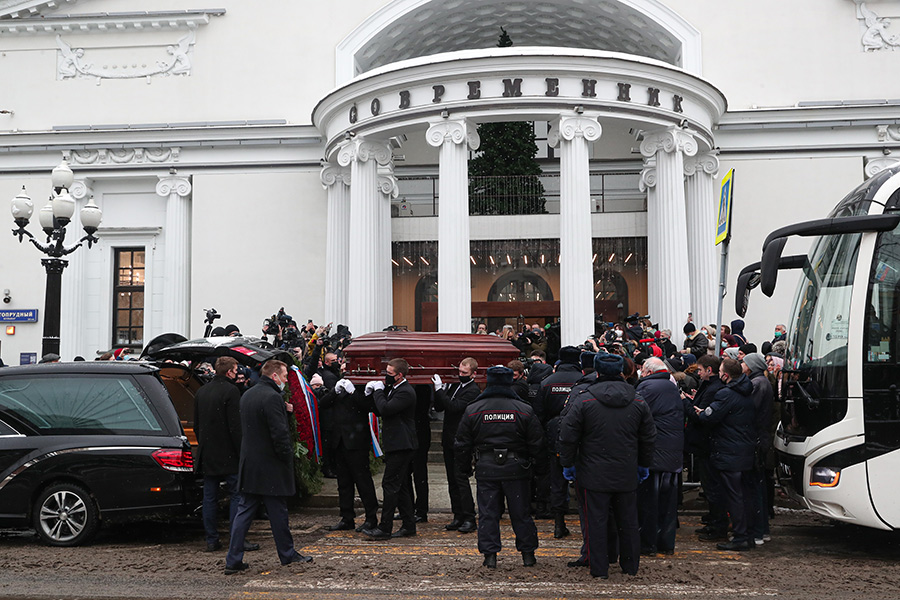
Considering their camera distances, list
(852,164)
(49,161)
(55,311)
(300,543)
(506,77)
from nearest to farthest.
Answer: (300,543) < (55,311) < (506,77) < (852,164) < (49,161)

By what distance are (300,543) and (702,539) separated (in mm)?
4280

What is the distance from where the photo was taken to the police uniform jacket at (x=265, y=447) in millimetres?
7188

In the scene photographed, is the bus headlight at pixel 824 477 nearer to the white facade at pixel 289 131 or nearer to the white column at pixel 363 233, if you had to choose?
the white column at pixel 363 233

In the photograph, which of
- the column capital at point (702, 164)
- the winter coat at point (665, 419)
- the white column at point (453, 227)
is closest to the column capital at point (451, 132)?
the white column at point (453, 227)

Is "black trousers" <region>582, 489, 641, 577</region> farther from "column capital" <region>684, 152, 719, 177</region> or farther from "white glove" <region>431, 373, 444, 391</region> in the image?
"column capital" <region>684, 152, 719, 177</region>

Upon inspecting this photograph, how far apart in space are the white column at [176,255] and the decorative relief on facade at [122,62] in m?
3.43

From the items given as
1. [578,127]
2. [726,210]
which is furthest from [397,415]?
[578,127]

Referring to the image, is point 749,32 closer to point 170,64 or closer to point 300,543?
point 170,64

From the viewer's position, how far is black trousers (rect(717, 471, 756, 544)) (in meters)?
8.05

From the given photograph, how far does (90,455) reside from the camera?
825 centimetres

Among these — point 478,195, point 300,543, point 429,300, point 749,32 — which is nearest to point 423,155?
point 478,195

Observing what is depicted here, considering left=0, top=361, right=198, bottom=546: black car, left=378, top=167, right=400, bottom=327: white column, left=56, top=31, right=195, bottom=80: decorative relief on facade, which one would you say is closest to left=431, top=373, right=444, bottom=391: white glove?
left=0, top=361, right=198, bottom=546: black car

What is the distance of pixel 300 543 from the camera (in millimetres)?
8367

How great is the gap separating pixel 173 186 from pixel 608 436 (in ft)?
60.8
